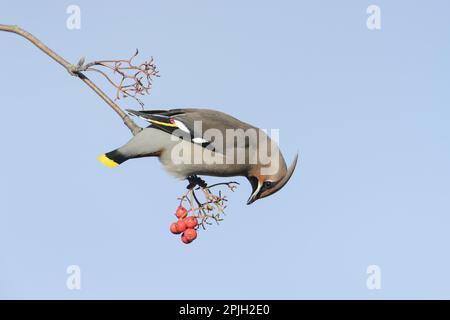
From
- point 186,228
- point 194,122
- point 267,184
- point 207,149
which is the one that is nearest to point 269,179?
point 267,184

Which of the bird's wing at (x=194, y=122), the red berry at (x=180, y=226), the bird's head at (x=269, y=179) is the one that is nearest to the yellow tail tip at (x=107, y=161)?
the bird's wing at (x=194, y=122)

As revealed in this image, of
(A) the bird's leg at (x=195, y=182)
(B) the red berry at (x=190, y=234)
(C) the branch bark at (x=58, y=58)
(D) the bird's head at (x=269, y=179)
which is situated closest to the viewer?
(C) the branch bark at (x=58, y=58)

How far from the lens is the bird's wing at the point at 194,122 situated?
3.50m

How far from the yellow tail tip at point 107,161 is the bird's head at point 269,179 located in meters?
0.80

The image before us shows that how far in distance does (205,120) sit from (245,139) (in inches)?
10.3

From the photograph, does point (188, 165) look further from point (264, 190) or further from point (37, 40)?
point (37, 40)

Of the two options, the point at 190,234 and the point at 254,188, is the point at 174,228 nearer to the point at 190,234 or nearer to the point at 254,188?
the point at 190,234

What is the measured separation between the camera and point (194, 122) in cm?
366

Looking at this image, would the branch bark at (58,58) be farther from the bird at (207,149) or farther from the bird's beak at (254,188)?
the bird's beak at (254,188)

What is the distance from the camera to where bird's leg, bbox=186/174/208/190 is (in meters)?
3.49

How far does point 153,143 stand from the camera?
3520mm

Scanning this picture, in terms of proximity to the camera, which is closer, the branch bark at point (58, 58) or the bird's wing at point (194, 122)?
the branch bark at point (58, 58)

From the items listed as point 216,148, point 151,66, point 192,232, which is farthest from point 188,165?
point 151,66

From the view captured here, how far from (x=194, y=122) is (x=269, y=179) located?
0.56 m
